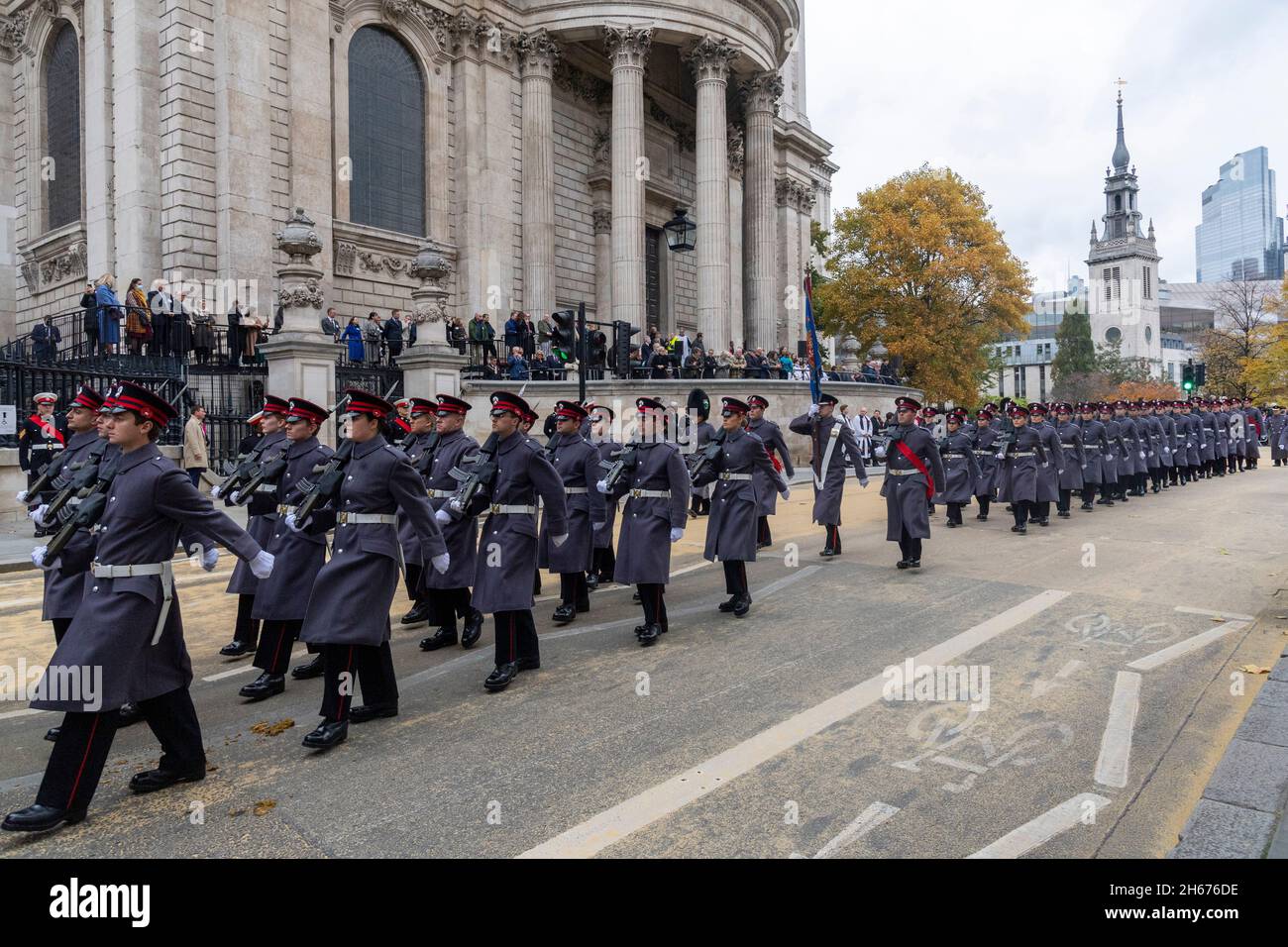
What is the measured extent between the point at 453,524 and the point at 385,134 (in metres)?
21.5

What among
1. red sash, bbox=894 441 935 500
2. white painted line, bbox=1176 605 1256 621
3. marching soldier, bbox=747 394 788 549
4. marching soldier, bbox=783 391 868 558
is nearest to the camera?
→ white painted line, bbox=1176 605 1256 621

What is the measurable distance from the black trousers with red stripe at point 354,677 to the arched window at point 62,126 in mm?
24500

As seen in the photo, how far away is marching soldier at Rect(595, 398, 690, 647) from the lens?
7.43 m

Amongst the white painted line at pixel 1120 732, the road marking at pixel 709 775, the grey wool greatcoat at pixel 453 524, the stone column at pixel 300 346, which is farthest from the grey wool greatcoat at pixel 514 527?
the stone column at pixel 300 346

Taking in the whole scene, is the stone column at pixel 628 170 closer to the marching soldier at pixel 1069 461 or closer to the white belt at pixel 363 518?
the marching soldier at pixel 1069 461

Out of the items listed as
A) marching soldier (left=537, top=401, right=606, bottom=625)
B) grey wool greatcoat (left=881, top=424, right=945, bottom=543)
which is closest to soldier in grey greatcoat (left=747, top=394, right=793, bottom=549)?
grey wool greatcoat (left=881, top=424, right=945, bottom=543)

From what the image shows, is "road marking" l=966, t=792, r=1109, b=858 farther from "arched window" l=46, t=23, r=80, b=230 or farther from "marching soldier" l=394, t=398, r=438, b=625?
"arched window" l=46, t=23, r=80, b=230

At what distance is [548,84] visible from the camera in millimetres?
28312

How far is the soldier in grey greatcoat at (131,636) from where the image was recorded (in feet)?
13.0

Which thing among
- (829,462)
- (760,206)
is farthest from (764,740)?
(760,206)

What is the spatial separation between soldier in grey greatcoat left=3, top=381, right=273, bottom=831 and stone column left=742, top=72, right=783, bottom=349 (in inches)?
1190
